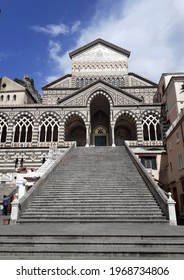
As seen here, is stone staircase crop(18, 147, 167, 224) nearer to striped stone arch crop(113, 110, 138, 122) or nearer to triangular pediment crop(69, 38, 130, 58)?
striped stone arch crop(113, 110, 138, 122)

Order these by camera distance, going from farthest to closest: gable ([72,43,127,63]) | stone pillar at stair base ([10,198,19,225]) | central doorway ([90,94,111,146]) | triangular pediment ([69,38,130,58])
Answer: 1. triangular pediment ([69,38,130,58])
2. gable ([72,43,127,63])
3. central doorway ([90,94,111,146])
4. stone pillar at stair base ([10,198,19,225])

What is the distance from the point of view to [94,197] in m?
12.2

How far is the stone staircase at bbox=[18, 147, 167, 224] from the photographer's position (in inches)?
400

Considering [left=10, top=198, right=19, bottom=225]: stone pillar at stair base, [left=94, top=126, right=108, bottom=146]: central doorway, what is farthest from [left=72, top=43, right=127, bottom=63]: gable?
[left=10, top=198, right=19, bottom=225]: stone pillar at stair base

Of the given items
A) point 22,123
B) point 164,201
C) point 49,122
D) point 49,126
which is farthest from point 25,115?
point 164,201

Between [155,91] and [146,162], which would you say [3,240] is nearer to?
[146,162]

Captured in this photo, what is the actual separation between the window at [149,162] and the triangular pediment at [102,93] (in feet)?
31.6

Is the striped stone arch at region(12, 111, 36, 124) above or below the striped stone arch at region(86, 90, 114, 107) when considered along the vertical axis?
below

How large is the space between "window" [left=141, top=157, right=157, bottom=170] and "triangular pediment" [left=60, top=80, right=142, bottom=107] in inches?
379

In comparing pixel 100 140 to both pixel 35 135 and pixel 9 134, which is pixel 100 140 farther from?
pixel 9 134

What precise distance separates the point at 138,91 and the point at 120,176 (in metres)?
24.4

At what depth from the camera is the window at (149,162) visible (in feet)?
74.6

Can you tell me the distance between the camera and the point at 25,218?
10180 mm
